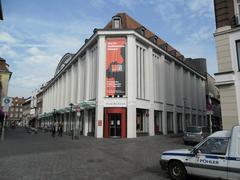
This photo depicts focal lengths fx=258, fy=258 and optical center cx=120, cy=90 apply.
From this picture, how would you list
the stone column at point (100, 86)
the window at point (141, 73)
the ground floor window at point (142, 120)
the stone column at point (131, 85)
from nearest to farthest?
1. the stone column at point (131, 85)
2. the stone column at point (100, 86)
3. the ground floor window at point (142, 120)
4. the window at point (141, 73)

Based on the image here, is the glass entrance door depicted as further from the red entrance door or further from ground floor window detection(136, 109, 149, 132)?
ground floor window detection(136, 109, 149, 132)

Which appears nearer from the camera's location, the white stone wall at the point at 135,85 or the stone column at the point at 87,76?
the white stone wall at the point at 135,85

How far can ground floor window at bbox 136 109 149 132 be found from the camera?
112ft

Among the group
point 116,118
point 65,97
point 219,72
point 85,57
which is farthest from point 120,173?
point 65,97

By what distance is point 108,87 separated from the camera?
32219 millimetres

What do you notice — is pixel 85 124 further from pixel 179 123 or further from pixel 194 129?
pixel 179 123

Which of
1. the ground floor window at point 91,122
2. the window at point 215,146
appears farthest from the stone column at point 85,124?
the window at point 215,146

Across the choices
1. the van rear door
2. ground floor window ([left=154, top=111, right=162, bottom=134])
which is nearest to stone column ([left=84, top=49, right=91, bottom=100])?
ground floor window ([left=154, top=111, right=162, bottom=134])

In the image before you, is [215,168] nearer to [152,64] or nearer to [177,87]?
[152,64]

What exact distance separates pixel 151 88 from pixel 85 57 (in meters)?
11.9

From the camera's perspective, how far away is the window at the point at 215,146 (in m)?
7.40

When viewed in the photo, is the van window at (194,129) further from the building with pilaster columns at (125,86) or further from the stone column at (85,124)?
the stone column at (85,124)

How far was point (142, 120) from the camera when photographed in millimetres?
35062

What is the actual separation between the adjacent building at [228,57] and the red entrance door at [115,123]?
1589cm
